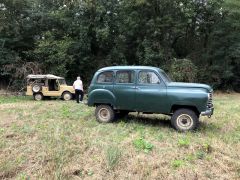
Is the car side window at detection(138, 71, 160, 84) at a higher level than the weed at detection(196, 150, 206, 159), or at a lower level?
higher

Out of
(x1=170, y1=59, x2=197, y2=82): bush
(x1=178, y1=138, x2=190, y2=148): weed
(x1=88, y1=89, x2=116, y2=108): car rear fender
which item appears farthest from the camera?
(x1=170, y1=59, x2=197, y2=82): bush

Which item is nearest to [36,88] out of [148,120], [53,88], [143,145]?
[53,88]

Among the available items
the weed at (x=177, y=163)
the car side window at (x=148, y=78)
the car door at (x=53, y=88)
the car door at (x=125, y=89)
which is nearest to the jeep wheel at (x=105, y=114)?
the car door at (x=125, y=89)

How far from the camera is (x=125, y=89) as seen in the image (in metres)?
11.0

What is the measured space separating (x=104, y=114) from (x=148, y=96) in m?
1.86

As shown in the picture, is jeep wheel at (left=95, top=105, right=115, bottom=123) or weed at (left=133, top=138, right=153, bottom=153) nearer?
weed at (left=133, top=138, right=153, bottom=153)

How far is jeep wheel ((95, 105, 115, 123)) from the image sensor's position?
37.5 ft

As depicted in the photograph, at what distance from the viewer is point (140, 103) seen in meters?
10.8

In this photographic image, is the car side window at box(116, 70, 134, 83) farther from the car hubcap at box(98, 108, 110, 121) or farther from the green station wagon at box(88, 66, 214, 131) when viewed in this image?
the car hubcap at box(98, 108, 110, 121)

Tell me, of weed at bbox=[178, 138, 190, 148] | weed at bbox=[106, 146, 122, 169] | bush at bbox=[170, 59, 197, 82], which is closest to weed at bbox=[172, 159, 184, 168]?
weed at bbox=[178, 138, 190, 148]

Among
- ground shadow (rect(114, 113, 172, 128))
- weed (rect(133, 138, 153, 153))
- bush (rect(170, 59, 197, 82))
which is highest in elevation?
bush (rect(170, 59, 197, 82))

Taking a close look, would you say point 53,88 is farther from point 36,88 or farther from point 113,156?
point 113,156

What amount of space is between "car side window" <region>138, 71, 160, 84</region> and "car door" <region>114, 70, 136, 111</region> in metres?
0.24

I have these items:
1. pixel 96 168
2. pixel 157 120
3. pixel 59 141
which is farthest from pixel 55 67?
pixel 96 168
